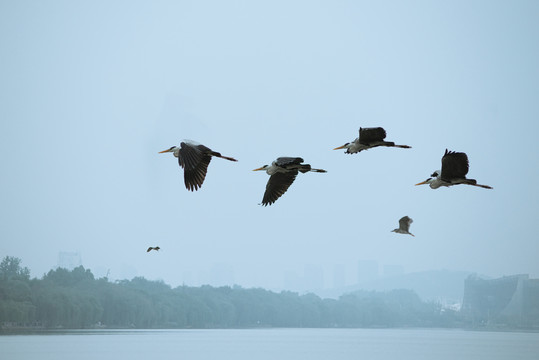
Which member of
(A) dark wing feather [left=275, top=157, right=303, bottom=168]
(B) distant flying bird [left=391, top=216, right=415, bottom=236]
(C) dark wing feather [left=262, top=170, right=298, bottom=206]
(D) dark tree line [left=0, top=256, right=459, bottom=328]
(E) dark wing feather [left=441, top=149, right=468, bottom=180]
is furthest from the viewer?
(D) dark tree line [left=0, top=256, right=459, bottom=328]

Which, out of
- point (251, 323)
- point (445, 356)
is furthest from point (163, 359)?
point (251, 323)

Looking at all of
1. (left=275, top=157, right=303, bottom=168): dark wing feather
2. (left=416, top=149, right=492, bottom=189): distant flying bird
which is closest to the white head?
(left=416, top=149, right=492, bottom=189): distant flying bird

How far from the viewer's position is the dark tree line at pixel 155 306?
3307 inches

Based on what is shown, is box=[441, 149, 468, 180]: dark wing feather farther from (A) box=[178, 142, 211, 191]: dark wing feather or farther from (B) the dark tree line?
(B) the dark tree line

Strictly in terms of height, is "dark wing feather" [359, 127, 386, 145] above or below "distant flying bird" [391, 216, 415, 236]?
above

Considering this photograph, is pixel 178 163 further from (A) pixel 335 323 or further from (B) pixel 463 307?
(B) pixel 463 307

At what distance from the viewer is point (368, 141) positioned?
46.7 feet

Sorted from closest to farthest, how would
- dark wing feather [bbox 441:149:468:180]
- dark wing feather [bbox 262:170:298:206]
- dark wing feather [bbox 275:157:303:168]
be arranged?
dark wing feather [bbox 441:149:468:180] → dark wing feather [bbox 275:157:303:168] → dark wing feather [bbox 262:170:298:206]

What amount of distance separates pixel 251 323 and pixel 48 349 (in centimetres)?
7412

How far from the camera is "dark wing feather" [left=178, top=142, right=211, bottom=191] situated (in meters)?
14.0

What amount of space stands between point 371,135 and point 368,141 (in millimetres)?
212

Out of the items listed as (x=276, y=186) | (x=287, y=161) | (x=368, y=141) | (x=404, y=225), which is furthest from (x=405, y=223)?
(x=368, y=141)

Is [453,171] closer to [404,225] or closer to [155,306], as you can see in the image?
[404,225]

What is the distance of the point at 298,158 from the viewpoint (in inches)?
601
